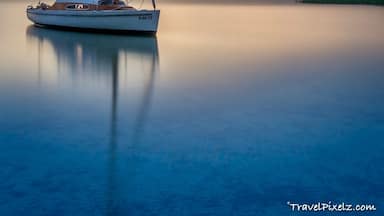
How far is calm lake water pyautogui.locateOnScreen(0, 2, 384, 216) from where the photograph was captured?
5.47m

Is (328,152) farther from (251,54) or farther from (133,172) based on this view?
(251,54)

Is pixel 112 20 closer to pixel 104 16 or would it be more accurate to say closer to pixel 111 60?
pixel 104 16

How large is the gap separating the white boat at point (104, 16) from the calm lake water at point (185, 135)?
272 inches

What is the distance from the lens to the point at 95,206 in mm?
5156

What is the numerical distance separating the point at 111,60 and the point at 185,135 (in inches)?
348

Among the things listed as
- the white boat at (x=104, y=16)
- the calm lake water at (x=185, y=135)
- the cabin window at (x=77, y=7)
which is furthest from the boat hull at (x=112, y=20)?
the calm lake water at (x=185, y=135)

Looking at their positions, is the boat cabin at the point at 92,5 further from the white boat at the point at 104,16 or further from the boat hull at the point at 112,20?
the boat hull at the point at 112,20

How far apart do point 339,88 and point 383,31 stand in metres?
21.1

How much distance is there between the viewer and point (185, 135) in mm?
7789

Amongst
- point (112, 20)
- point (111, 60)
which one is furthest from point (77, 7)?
point (111, 60)

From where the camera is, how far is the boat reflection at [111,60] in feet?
23.0

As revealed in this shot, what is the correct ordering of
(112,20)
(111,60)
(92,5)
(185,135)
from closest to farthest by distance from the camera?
1. (185,135)
2. (111,60)
3. (112,20)
4. (92,5)

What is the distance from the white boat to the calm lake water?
6.91m

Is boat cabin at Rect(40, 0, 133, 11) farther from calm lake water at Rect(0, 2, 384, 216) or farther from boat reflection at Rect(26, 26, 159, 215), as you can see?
calm lake water at Rect(0, 2, 384, 216)
